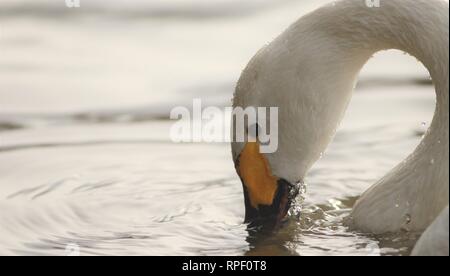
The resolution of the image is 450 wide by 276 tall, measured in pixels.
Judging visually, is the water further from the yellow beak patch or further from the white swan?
the white swan

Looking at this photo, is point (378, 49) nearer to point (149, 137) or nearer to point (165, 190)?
point (165, 190)

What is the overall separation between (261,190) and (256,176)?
0.30 ft

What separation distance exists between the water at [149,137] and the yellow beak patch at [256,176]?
0.24 m

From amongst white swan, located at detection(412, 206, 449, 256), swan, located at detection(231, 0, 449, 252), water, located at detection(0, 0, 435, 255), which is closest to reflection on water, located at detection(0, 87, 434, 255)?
water, located at detection(0, 0, 435, 255)

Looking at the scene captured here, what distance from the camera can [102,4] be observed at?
13328mm

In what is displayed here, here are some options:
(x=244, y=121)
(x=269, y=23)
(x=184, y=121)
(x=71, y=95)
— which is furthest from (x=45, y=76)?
(x=244, y=121)

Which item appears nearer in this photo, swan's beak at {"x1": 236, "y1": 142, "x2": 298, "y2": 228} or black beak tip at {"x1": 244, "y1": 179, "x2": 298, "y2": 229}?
swan's beak at {"x1": 236, "y1": 142, "x2": 298, "y2": 228}

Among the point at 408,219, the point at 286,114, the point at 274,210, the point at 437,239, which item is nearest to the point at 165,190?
the point at 274,210

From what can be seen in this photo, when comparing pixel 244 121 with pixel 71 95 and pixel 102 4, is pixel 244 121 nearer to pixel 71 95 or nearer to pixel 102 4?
pixel 71 95

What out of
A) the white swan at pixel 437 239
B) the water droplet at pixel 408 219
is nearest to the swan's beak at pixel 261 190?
the water droplet at pixel 408 219

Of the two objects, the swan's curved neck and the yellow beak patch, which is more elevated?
the swan's curved neck

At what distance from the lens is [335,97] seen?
23.6 ft

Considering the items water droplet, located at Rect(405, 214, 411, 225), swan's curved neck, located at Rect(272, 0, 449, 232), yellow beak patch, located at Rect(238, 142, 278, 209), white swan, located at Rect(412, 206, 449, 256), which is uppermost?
swan's curved neck, located at Rect(272, 0, 449, 232)

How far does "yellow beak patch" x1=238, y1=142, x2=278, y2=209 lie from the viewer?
7.09 m
